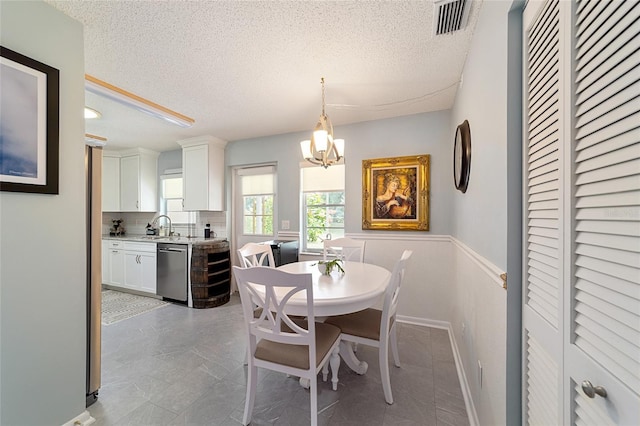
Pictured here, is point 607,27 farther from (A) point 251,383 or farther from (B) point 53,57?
(B) point 53,57

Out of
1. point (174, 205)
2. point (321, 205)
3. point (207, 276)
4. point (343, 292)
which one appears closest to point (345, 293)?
point (343, 292)

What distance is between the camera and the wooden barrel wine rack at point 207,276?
3420 mm

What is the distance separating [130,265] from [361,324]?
3968 millimetres

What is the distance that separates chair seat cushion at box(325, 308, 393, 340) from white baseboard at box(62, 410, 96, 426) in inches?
62.7

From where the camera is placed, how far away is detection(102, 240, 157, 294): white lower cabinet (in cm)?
376

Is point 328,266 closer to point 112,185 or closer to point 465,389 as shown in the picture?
point 465,389

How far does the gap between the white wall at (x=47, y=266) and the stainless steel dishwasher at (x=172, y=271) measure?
2.07m

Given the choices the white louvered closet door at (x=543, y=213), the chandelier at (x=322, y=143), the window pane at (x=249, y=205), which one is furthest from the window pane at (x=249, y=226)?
the white louvered closet door at (x=543, y=213)

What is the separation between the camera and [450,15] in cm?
147

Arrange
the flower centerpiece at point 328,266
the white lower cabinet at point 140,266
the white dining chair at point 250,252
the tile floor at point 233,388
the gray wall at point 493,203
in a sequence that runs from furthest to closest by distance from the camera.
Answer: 1. the white lower cabinet at point 140,266
2. the white dining chair at point 250,252
3. the flower centerpiece at point 328,266
4. the tile floor at point 233,388
5. the gray wall at point 493,203

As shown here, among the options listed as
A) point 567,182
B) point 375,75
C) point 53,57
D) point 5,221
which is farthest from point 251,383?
point 375,75

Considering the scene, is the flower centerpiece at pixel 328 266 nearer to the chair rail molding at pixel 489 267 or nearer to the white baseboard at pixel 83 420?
the chair rail molding at pixel 489 267

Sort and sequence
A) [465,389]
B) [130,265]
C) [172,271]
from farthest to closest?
1. [130,265]
2. [172,271]
3. [465,389]

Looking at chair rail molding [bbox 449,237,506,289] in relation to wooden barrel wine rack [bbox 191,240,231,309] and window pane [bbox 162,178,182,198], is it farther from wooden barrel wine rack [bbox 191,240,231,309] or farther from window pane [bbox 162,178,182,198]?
window pane [bbox 162,178,182,198]
